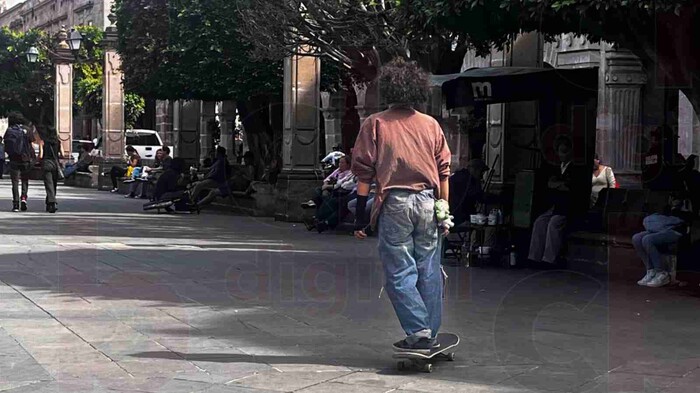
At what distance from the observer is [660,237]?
11.2 m

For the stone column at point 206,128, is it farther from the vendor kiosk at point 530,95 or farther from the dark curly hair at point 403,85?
the dark curly hair at point 403,85

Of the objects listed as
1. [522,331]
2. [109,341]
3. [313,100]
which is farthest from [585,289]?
[313,100]

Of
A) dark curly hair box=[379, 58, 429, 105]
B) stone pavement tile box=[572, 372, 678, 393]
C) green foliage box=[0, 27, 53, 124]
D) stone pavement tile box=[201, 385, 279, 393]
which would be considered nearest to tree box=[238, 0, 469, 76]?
dark curly hair box=[379, 58, 429, 105]

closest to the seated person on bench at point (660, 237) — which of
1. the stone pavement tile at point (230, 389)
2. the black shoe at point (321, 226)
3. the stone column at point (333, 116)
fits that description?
the stone pavement tile at point (230, 389)

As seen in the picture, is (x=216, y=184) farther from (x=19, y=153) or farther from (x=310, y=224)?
(x=310, y=224)

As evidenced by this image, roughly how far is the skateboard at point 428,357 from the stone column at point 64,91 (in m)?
34.8

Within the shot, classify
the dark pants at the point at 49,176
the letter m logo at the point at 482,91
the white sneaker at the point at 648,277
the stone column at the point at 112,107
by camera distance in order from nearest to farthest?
the white sneaker at the point at 648,277, the letter m logo at the point at 482,91, the dark pants at the point at 49,176, the stone column at the point at 112,107

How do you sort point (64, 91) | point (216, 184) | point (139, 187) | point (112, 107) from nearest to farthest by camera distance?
Result: point (216, 184)
point (139, 187)
point (112, 107)
point (64, 91)

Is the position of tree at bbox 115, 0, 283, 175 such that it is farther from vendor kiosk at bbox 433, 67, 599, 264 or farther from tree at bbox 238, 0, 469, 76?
vendor kiosk at bbox 433, 67, 599, 264

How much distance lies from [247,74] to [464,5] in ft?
50.6

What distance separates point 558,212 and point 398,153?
614 centimetres

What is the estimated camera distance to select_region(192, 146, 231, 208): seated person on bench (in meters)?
23.8

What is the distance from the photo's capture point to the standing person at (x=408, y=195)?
6938 mm

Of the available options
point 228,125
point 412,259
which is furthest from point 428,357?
point 228,125
